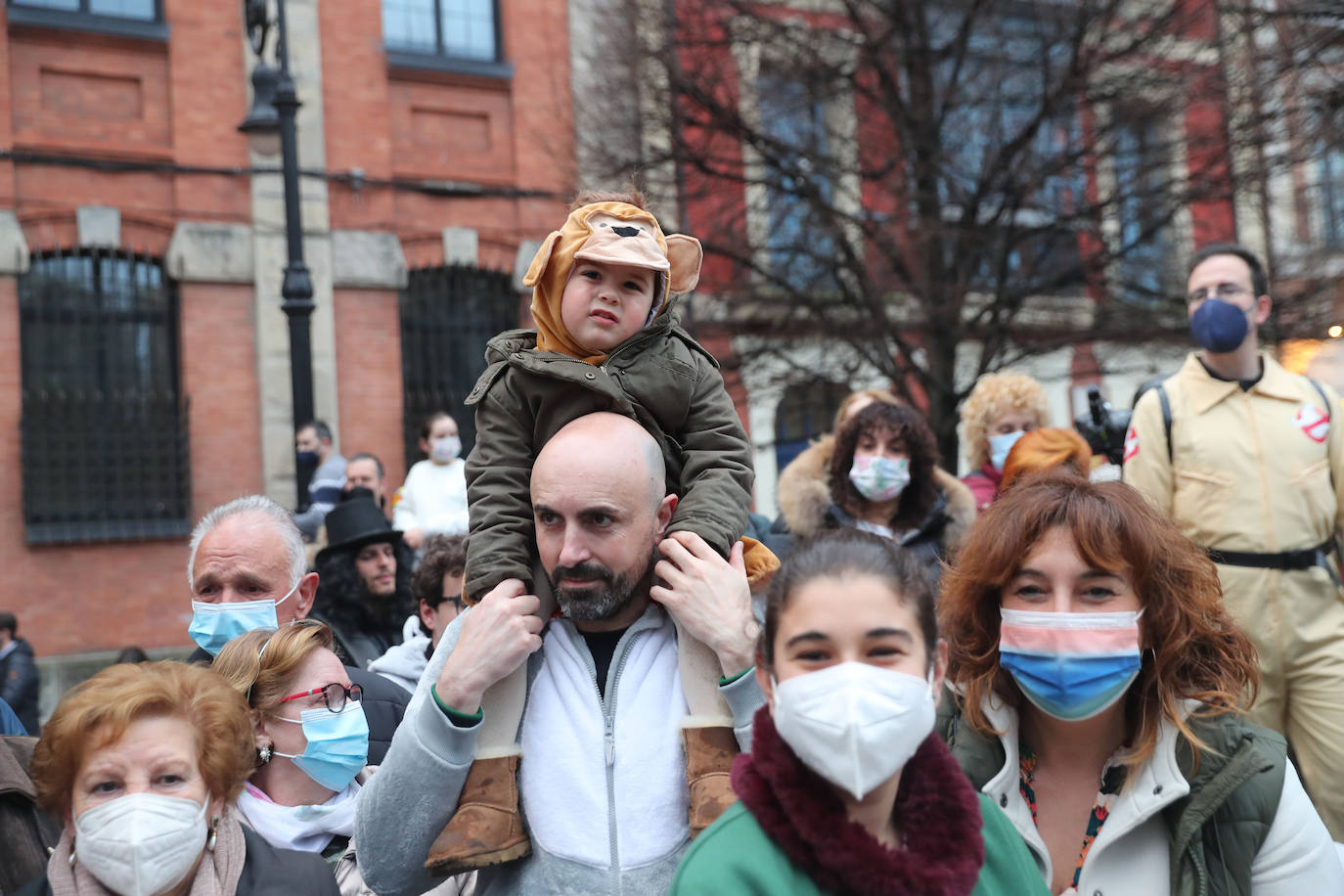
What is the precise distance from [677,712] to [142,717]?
1.18 meters

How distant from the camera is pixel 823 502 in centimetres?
639

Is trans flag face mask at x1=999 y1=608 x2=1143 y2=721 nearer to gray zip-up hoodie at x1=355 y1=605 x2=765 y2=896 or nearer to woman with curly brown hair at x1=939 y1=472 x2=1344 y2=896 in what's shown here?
woman with curly brown hair at x1=939 y1=472 x2=1344 y2=896

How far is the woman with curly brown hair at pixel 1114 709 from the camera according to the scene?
294cm

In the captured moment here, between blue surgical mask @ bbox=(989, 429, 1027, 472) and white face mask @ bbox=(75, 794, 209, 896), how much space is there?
4.89 metres

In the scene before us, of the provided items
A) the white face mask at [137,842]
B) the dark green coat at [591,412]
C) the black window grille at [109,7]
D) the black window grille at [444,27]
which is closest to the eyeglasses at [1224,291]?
the dark green coat at [591,412]

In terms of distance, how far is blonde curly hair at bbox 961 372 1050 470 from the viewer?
272 inches

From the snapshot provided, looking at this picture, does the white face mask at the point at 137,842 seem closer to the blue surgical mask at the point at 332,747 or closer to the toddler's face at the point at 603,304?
the blue surgical mask at the point at 332,747

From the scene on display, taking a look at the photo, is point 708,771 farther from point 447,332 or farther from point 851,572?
point 447,332

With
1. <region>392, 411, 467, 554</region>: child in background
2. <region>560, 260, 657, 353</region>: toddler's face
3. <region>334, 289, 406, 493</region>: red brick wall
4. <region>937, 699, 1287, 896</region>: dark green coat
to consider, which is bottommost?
<region>937, 699, 1287, 896</region>: dark green coat

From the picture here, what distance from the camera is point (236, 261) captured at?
14.8 metres

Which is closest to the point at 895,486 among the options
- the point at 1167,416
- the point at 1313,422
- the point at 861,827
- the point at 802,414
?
the point at 1167,416

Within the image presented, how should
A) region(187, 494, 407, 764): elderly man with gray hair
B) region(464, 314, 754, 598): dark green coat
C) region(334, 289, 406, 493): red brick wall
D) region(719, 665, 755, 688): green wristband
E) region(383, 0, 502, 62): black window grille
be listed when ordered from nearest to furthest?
region(719, 665, 755, 688): green wristband → region(464, 314, 754, 598): dark green coat → region(187, 494, 407, 764): elderly man with gray hair → region(334, 289, 406, 493): red brick wall → region(383, 0, 502, 62): black window grille

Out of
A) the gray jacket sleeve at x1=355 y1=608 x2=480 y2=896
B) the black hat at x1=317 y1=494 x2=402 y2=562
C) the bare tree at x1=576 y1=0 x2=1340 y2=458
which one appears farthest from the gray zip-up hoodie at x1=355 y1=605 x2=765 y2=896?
the bare tree at x1=576 y1=0 x2=1340 y2=458

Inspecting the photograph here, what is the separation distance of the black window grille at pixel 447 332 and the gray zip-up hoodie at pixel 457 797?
1283 cm
